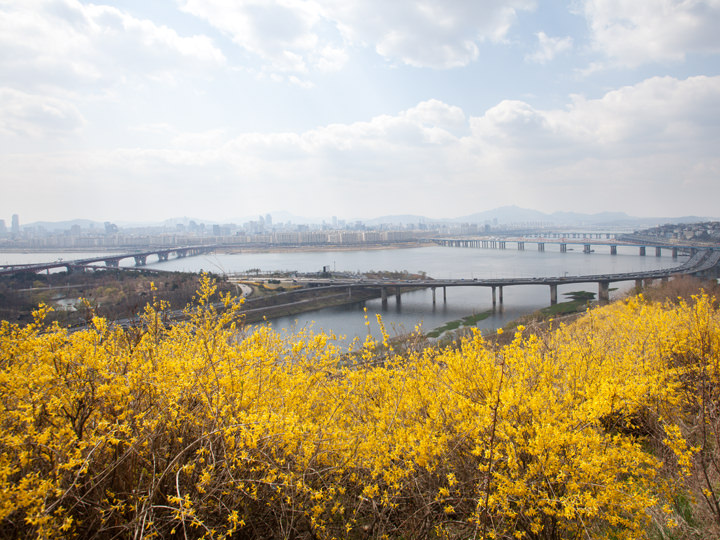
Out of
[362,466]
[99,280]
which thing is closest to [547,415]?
[362,466]

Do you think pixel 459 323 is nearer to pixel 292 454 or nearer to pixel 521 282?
pixel 521 282

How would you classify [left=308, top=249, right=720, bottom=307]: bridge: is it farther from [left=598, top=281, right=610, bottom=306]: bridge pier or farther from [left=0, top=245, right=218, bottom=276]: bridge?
[left=0, top=245, right=218, bottom=276]: bridge

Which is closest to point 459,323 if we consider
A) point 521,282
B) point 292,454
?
point 521,282

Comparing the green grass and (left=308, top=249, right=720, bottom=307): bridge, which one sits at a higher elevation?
(left=308, top=249, right=720, bottom=307): bridge

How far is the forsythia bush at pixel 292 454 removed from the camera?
Answer: 2186mm

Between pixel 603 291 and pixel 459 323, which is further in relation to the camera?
pixel 603 291

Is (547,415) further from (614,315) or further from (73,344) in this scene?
(614,315)

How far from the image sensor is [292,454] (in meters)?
2.71

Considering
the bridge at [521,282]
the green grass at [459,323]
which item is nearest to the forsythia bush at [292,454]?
the green grass at [459,323]

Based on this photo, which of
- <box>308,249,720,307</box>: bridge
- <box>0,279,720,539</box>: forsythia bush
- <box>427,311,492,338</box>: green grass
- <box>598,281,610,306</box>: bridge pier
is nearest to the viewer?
<box>0,279,720,539</box>: forsythia bush

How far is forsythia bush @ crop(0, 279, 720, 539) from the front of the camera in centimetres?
219

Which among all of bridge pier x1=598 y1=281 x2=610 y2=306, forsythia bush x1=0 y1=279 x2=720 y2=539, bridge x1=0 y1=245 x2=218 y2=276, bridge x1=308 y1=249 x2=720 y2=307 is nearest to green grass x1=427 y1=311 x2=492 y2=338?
bridge x1=308 y1=249 x2=720 y2=307

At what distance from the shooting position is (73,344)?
2.85 meters

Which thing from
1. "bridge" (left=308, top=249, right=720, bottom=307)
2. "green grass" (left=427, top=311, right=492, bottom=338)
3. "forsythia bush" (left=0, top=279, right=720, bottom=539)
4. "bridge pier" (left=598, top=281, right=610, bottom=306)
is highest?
"forsythia bush" (left=0, top=279, right=720, bottom=539)
